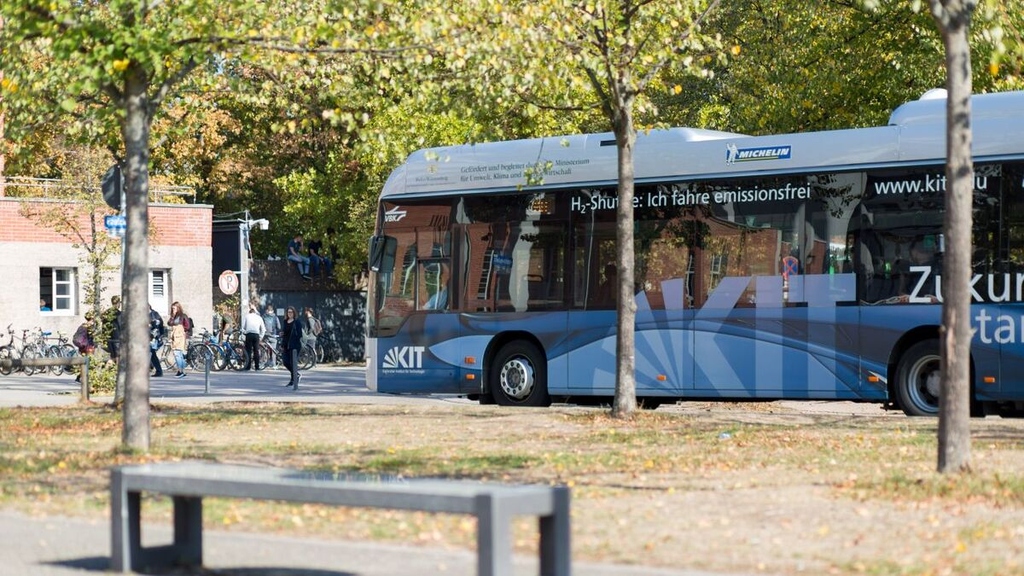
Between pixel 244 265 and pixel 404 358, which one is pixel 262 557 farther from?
pixel 244 265

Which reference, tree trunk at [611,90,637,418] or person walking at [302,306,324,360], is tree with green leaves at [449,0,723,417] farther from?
person walking at [302,306,324,360]

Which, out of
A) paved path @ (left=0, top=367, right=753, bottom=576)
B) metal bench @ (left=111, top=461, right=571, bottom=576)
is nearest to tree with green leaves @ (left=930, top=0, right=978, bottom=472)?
paved path @ (left=0, top=367, right=753, bottom=576)

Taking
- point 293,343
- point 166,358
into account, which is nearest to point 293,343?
point 293,343

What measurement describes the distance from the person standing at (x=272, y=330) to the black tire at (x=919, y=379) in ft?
77.6

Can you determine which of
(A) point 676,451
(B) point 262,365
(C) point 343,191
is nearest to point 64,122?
(A) point 676,451

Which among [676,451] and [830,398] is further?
[830,398]

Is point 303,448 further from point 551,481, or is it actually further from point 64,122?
point 64,122

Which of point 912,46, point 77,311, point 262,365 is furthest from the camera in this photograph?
point 77,311

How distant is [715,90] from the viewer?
136 feet

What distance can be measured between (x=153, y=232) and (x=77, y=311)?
11.7 ft

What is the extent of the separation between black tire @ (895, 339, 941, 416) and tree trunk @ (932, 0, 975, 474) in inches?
280

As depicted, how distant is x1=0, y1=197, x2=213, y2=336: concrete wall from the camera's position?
4181 centimetres

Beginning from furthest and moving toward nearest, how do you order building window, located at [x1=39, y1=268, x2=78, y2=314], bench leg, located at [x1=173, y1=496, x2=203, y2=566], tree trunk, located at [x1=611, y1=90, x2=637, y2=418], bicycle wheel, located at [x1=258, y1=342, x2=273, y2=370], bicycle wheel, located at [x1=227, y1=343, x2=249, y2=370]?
building window, located at [x1=39, y1=268, x2=78, y2=314] → bicycle wheel, located at [x1=258, y1=342, x2=273, y2=370] → bicycle wheel, located at [x1=227, y1=343, x2=249, y2=370] → tree trunk, located at [x1=611, y1=90, x2=637, y2=418] → bench leg, located at [x1=173, y1=496, x2=203, y2=566]

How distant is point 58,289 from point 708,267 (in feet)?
89.3
